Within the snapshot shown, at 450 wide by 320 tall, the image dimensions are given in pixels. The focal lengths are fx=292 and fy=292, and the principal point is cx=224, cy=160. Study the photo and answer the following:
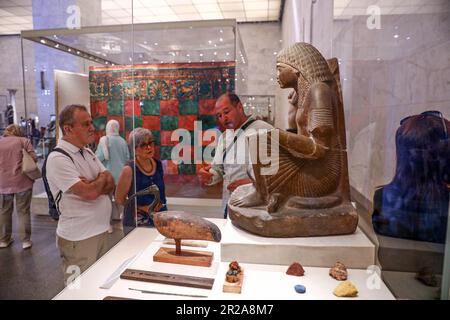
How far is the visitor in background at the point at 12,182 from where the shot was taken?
129 cm

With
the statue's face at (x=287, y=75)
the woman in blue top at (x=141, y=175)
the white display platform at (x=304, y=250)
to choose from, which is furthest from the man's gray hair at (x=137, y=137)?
the statue's face at (x=287, y=75)

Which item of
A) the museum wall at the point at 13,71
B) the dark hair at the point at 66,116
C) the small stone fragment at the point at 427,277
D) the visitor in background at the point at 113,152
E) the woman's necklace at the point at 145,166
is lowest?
the small stone fragment at the point at 427,277

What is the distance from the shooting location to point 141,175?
2.19 metres

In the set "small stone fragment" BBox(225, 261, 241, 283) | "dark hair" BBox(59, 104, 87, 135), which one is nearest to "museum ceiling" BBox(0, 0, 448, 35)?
"dark hair" BBox(59, 104, 87, 135)

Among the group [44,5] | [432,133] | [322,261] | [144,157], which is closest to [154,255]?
Answer: [144,157]

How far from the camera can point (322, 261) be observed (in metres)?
1.62

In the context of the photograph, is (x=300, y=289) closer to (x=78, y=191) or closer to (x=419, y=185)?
(x=419, y=185)

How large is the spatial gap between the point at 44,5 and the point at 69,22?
0.41 ft

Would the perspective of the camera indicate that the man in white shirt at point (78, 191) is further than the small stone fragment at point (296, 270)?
No

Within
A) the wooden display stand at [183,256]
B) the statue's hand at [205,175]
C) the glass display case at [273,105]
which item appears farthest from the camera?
the statue's hand at [205,175]

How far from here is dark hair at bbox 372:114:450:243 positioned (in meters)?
1.17

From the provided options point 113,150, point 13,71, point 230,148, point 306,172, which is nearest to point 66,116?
point 13,71

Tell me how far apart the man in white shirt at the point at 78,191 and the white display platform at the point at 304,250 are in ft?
2.38

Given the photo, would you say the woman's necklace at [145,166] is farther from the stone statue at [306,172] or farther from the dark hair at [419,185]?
the dark hair at [419,185]
